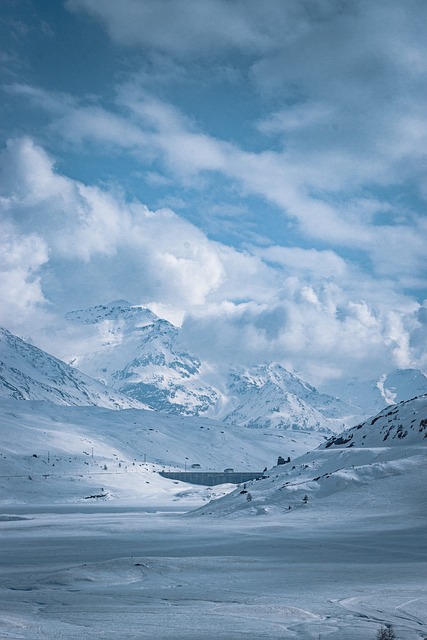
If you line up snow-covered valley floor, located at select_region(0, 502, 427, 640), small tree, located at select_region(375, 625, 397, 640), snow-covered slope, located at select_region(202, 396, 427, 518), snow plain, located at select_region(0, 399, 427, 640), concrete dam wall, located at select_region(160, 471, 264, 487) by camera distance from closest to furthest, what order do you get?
small tree, located at select_region(375, 625, 397, 640) < snow-covered valley floor, located at select_region(0, 502, 427, 640) < snow plain, located at select_region(0, 399, 427, 640) < snow-covered slope, located at select_region(202, 396, 427, 518) < concrete dam wall, located at select_region(160, 471, 264, 487)

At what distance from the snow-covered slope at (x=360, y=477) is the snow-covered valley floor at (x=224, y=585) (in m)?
6.84

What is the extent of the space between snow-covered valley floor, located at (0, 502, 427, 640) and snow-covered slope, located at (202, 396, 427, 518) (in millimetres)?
6844

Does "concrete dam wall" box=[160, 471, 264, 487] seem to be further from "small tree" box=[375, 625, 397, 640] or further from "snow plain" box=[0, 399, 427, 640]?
"small tree" box=[375, 625, 397, 640]

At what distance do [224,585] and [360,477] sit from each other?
30622 mm

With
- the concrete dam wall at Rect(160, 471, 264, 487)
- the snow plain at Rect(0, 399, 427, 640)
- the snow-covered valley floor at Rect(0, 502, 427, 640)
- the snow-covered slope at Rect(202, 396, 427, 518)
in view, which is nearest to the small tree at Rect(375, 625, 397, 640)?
the snow plain at Rect(0, 399, 427, 640)

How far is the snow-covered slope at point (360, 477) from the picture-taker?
46.8m

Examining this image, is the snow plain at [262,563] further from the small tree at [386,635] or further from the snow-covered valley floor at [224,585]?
the small tree at [386,635]

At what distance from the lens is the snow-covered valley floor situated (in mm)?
15562

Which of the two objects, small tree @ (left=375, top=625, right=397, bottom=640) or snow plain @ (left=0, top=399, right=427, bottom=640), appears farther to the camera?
snow plain @ (left=0, top=399, right=427, bottom=640)

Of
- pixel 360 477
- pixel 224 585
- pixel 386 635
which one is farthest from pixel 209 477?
pixel 386 635

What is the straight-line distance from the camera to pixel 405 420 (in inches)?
2453

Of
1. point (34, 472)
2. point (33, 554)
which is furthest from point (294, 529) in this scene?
point (34, 472)

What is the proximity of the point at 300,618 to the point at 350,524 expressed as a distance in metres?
25.5

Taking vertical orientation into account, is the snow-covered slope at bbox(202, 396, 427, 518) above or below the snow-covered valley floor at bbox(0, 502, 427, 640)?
above
